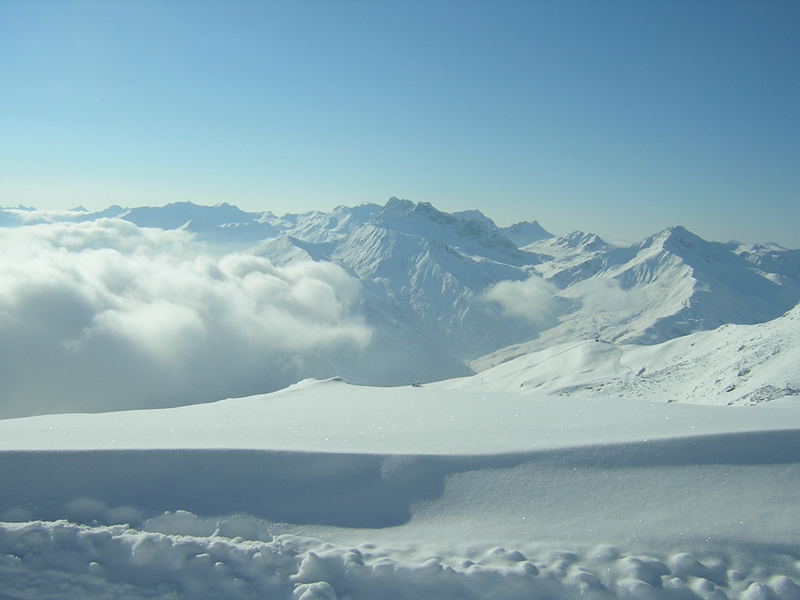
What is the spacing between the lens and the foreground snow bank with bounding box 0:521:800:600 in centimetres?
480

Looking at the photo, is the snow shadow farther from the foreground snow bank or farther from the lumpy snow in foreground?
Answer: the foreground snow bank

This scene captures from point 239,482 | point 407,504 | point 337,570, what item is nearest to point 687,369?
point 407,504

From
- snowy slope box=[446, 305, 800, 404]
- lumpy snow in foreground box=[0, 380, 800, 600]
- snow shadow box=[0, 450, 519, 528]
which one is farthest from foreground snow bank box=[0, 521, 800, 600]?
snowy slope box=[446, 305, 800, 404]

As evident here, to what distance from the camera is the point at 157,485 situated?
6461 mm

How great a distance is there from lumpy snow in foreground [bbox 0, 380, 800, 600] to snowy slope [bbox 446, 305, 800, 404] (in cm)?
2775

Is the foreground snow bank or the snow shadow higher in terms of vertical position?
the snow shadow

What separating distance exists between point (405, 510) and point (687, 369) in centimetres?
5091

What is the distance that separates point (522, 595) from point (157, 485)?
4532 millimetres

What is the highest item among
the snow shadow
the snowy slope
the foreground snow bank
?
the snow shadow

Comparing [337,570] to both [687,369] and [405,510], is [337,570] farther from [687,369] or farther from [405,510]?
[687,369]

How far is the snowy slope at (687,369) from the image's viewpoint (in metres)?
34.5

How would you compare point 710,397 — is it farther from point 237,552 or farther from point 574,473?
point 237,552

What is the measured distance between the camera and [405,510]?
6.38 meters

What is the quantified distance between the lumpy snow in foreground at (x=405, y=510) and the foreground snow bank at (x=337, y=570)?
17mm
